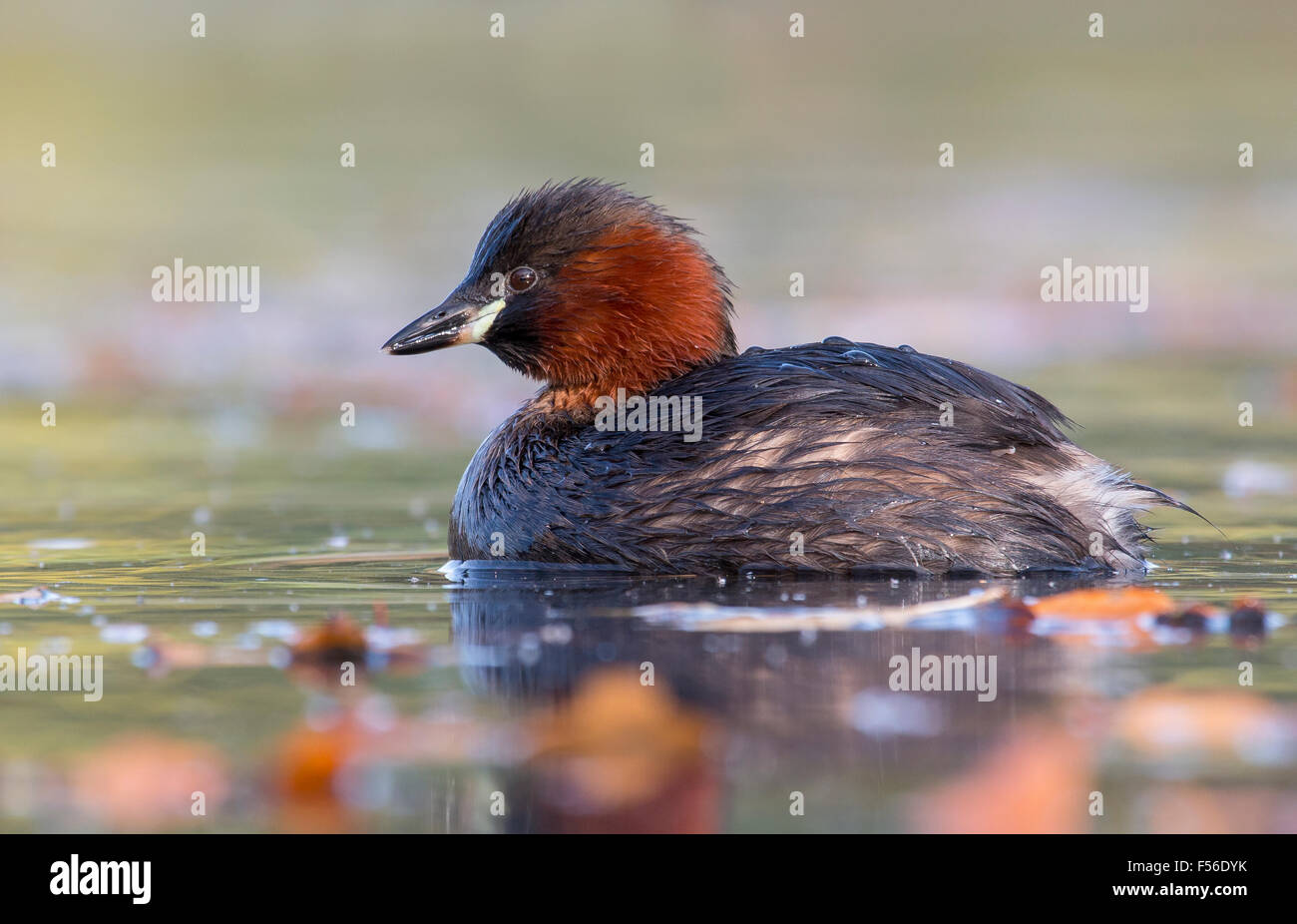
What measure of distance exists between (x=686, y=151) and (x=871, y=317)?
150 inches

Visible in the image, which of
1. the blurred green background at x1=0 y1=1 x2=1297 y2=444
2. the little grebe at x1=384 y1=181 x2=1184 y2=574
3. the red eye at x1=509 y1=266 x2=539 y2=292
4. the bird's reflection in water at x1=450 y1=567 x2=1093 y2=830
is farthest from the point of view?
the blurred green background at x1=0 y1=1 x2=1297 y2=444

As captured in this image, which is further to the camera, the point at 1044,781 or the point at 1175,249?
the point at 1175,249

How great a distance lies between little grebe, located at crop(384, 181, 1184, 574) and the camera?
7148 millimetres

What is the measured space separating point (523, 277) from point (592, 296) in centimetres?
32

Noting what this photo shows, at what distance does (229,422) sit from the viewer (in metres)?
12.9

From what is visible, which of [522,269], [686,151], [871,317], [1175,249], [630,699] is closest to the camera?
[630,699]

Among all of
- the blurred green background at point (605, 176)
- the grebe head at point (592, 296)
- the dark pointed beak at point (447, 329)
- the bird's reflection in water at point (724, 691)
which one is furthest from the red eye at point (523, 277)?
the blurred green background at point (605, 176)

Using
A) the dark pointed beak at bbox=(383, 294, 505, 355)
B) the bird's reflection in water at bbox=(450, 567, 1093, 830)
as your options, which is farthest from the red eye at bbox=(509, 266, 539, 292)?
the bird's reflection in water at bbox=(450, 567, 1093, 830)

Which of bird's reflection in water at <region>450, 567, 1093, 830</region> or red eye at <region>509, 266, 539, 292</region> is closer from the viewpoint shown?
bird's reflection in water at <region>450, 567, 1093, 830</region>

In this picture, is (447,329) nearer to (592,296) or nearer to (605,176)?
(592,296)

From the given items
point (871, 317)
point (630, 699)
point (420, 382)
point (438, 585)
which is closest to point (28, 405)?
point (420, 382)

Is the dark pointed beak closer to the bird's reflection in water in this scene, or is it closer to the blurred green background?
the bird's reflection in water

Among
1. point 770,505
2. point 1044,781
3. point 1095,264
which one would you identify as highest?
point 1095,264

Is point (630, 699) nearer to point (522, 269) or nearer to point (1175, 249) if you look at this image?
point (522, 269)
